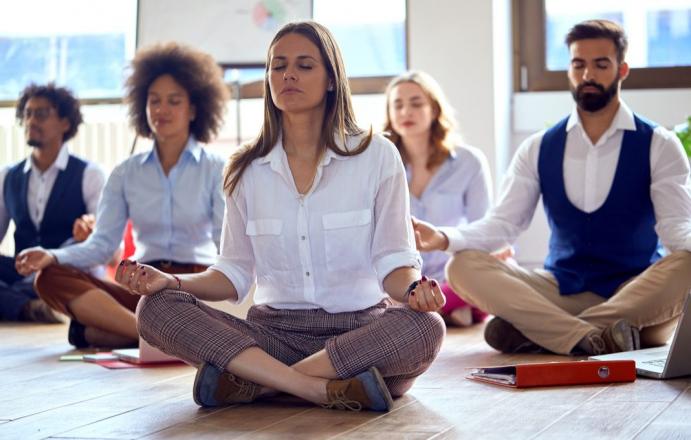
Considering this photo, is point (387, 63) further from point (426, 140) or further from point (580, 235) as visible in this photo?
point (580, 235)

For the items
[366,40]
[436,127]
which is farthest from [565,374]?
[366,40]

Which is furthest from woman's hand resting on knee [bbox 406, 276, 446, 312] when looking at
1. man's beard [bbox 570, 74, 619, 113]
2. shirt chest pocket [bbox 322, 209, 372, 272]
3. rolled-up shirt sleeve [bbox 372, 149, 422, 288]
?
man's beard [bbox 570, 74, 619, 113]

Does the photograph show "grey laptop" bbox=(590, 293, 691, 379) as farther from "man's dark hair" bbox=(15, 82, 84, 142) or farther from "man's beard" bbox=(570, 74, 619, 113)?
"man's dark hair" bbox=(15, 82, 84, 142)

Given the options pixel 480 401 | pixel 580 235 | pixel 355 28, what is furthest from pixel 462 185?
pixel 480 401

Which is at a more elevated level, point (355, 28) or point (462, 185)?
Answer: point (355, 28)

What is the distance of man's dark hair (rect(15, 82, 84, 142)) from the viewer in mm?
4926

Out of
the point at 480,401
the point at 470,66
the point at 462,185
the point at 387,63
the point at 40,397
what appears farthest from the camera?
the point at 387,63

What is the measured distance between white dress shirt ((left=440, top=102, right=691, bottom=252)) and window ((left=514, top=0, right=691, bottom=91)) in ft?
6.64

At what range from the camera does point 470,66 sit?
5.52m

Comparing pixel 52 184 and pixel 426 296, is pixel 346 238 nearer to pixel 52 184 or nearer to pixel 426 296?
pixel 426 296

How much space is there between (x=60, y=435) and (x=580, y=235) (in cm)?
192

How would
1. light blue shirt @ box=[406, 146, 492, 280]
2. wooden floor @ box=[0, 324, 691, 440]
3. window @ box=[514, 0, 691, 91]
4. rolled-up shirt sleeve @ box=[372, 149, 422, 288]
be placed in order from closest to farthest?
wooden floor @ box=[0, 324, 691, 440]
rolled-up shirt sleeve @ box=[372, 149, 422, 288]
light blue shirt @ box=[406, 146, 492, 280]
window @ box=[514, 0, 691, 91]

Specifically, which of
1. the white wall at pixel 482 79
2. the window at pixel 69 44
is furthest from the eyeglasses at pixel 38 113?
the white wall at pixel 482 79

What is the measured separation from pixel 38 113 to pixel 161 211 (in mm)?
1320
